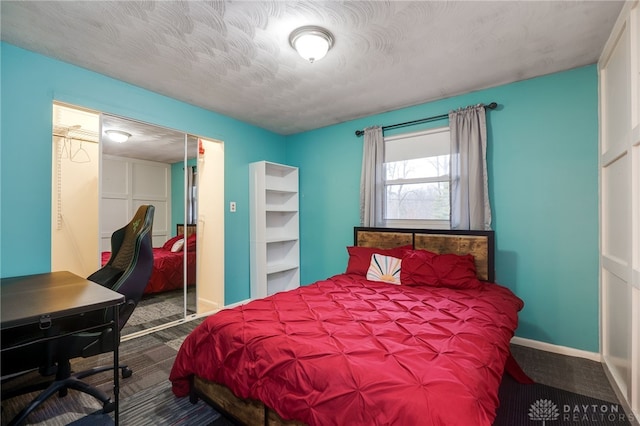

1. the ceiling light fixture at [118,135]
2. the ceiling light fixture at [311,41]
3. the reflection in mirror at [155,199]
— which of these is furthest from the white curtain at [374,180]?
the ceiling light fixture at [118,135]

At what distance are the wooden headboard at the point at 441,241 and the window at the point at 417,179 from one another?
23 centimetres

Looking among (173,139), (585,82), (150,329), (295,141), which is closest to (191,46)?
(173,139)

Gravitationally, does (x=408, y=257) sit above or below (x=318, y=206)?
below

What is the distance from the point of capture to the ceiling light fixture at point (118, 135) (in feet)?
9.04

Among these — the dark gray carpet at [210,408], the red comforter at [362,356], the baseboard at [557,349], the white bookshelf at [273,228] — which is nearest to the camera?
the red comforter at [362,356]

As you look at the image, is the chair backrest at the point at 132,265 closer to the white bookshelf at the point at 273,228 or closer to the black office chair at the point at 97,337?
the black office chair at the point at 97,337

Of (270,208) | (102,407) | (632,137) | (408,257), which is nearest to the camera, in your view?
(632,137)

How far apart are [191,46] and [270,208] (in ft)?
7.41

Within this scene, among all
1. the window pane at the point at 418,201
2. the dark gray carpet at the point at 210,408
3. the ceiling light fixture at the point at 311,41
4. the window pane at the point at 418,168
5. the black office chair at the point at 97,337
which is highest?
the ceiling light fixture at the point at 311,41

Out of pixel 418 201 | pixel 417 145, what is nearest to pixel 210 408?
pixel 418 201

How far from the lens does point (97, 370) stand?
203cm

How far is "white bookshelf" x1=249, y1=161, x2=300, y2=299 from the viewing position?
12.6 ft

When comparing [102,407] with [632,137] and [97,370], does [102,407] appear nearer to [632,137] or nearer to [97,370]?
[97,370]

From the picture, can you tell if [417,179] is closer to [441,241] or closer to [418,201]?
[418,201]
